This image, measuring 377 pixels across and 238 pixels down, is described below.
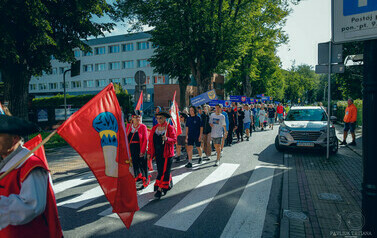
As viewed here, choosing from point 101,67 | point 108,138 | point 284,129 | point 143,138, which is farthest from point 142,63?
point 108,138

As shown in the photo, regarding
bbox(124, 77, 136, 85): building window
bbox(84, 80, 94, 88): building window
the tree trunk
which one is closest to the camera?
the tree trunk

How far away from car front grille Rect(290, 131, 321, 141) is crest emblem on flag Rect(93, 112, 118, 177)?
28.0 ft

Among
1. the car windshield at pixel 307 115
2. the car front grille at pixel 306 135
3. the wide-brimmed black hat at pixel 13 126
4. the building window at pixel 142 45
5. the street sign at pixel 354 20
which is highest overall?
the building window at pixel 142 45

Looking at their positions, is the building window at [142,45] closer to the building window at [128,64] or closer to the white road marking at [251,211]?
the building window at [128,64]

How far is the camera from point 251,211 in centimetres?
469

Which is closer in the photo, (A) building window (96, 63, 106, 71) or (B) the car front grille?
(B) the car front grille

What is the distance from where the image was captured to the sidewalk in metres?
3.93

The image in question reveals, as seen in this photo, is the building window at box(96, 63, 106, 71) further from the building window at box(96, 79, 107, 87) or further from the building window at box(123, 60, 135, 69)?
the building window at box(123, 60, 135, 69)

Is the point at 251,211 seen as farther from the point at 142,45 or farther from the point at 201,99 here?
the point at 142,45

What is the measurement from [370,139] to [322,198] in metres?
3.51

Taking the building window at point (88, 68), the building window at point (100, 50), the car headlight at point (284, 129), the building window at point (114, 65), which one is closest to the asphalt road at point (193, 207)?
the car headlight at point (284, 129)

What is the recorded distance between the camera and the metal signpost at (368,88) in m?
2.14

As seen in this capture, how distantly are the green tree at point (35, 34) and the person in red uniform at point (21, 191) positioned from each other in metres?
9.38

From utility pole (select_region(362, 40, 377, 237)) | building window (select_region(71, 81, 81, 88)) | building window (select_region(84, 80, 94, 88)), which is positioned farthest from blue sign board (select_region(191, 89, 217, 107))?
building window (select_region(71, 81, 81, 88))
